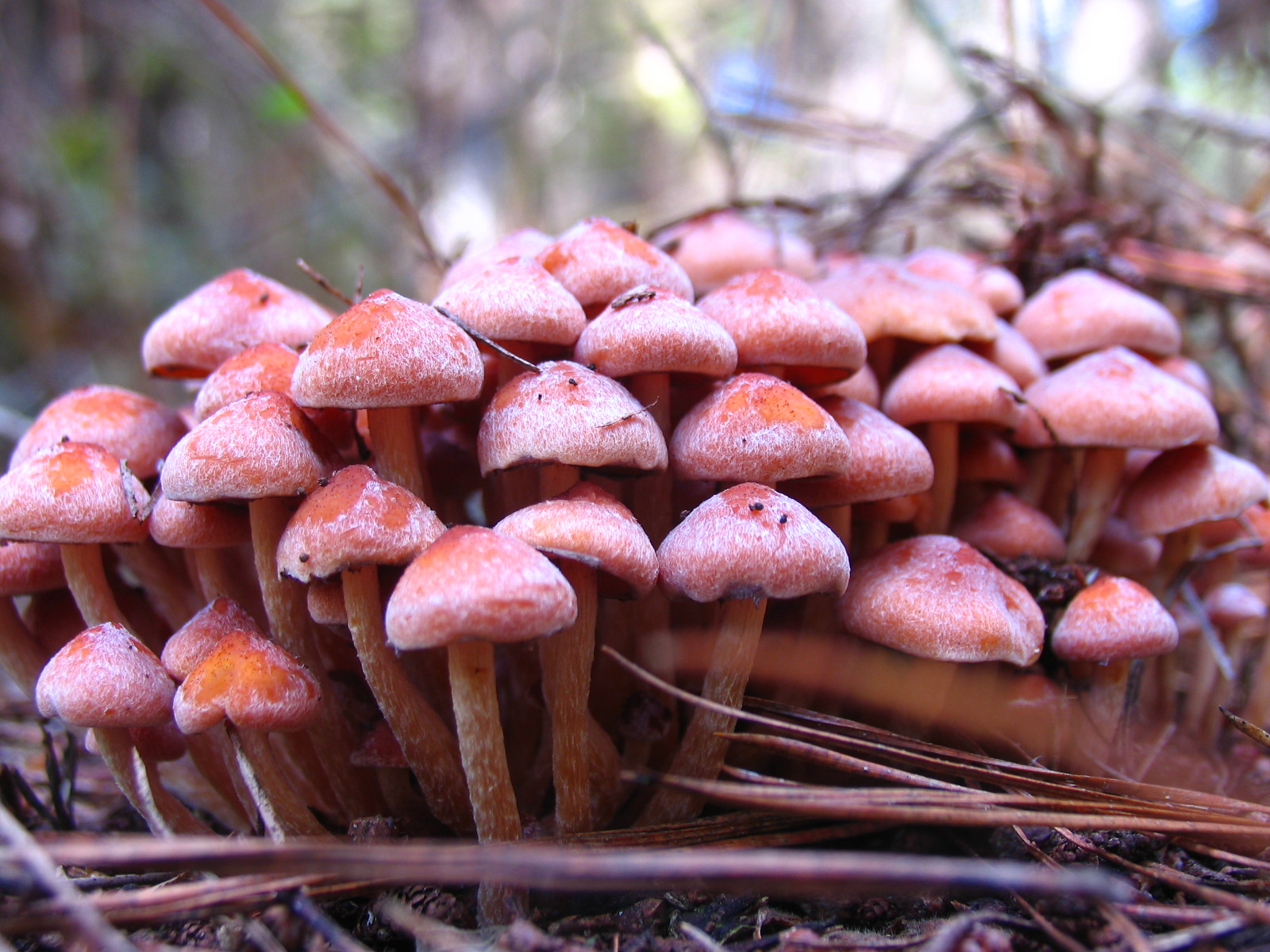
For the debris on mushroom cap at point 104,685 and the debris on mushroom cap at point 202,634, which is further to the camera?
the debris on mushroom cap at point 202,634

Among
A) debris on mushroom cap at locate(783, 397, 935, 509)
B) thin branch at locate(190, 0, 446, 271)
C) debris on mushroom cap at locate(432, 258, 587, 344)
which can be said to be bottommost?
debris on mushroom cap at locate(783, 397, 935, 509)

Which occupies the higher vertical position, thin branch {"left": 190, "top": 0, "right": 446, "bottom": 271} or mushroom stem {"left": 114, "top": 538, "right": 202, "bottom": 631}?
thin branch {"left": 190, "top": 0, "right": 446, "bottom": 271}

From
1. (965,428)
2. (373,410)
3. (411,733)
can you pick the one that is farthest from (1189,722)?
(373,410)

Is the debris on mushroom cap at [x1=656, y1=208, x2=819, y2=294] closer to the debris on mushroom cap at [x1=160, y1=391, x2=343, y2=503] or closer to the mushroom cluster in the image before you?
the mushroom cluster

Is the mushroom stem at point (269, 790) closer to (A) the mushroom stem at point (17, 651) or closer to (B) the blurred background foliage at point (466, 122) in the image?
(A) the mushroom stem at point (17, 651)

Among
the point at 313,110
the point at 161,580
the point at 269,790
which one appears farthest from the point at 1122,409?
the point at 313,110

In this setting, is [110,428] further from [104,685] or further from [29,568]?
[104,685]

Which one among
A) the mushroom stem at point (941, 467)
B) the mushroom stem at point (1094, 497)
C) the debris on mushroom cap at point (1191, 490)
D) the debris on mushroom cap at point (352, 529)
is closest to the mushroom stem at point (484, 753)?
the debris on mushroom cap at point (352, 529)

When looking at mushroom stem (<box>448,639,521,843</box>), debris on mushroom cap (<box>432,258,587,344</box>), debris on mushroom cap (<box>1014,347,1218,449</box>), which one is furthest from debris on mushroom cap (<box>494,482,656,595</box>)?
debris on mushroom cap (<box>1014,347,1218,449</box>)
